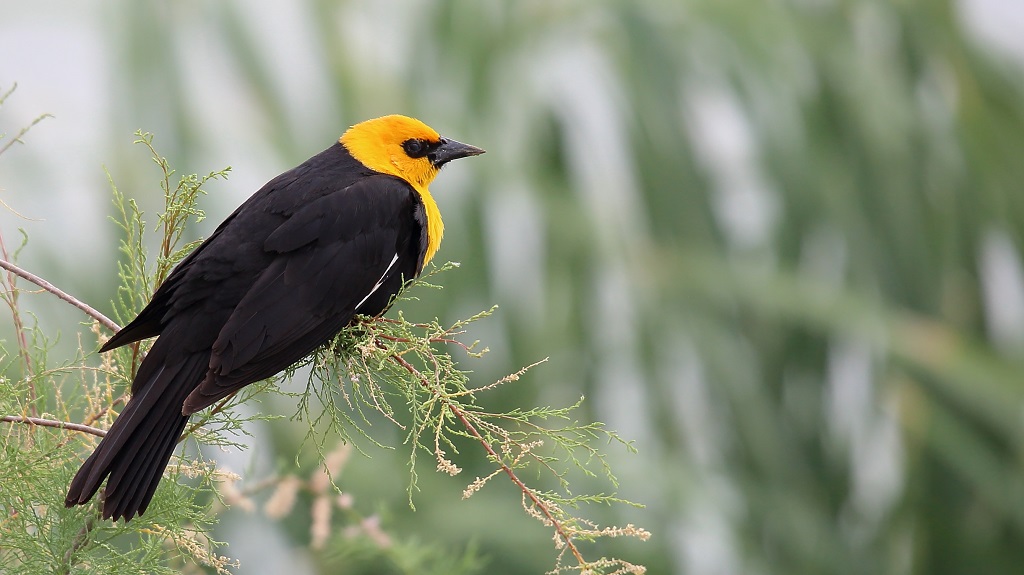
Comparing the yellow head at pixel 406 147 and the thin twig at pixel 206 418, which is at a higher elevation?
the yellow head at pixel 406 147

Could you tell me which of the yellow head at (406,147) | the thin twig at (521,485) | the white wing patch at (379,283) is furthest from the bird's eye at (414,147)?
the thin twig at (521,485)

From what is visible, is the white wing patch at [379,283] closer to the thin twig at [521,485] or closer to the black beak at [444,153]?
the thin twig at [521,485]

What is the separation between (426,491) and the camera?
5859 mm

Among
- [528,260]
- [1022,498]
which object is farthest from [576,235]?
[1022,498]

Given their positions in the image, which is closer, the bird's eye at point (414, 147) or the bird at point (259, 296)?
the bird at point (259, 296)

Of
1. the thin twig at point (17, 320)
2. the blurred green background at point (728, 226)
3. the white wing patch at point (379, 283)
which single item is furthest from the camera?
the blurred green background at point (728, 226)

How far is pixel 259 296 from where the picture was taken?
90.5 inches

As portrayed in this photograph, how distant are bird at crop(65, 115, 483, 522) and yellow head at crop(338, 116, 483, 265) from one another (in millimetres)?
138

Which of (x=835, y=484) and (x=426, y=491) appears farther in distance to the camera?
(x=835, y=484)

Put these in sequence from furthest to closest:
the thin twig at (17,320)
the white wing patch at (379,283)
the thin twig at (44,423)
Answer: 1. the white wing patch at (379,283)
2. the thin twig at (17,320)
3. the thin twig at (44,423)

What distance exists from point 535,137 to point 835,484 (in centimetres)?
276

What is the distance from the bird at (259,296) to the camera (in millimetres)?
1858

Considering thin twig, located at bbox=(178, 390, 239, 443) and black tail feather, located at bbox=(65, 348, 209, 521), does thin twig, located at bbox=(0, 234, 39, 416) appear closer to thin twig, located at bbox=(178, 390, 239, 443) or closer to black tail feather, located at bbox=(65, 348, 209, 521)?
black tail feather, located at bbox=(65, 348, 209, 521)

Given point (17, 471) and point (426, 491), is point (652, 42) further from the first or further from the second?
point (17, 471)
